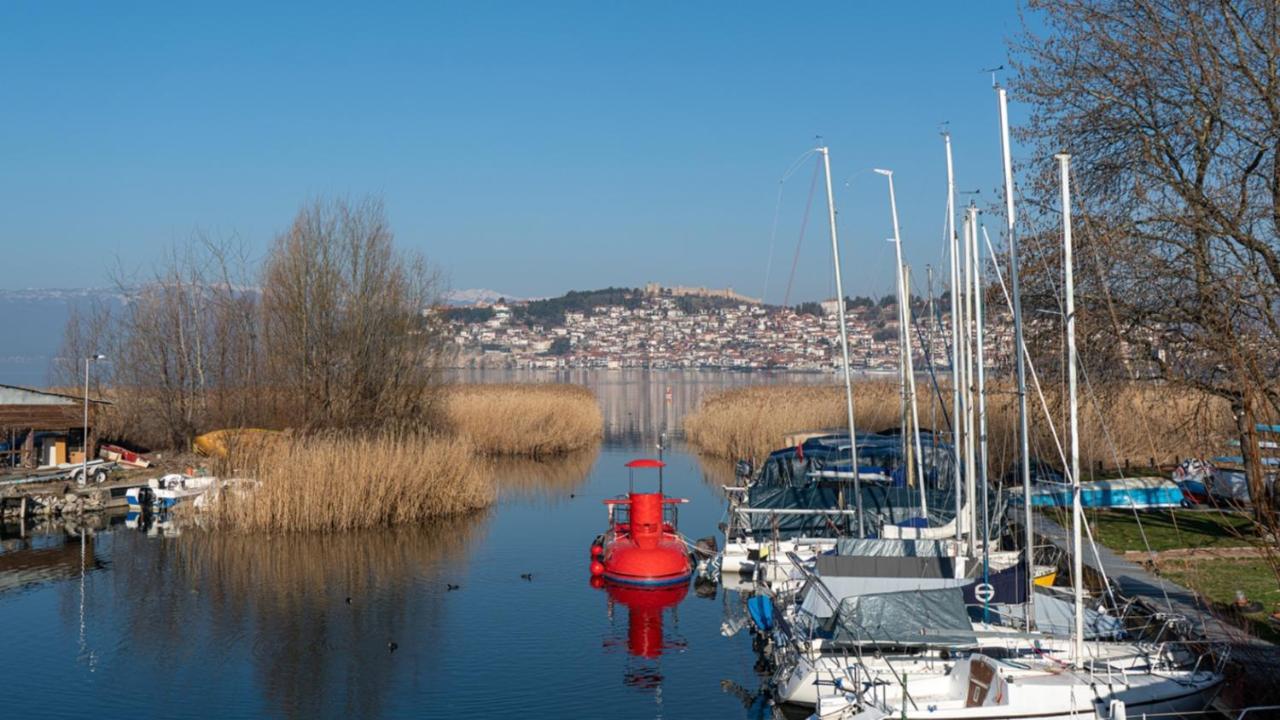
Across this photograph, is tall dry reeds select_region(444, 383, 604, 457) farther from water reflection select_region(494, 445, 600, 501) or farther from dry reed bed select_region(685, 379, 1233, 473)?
dry reed bed select_region(685, 379, 1233, 473)

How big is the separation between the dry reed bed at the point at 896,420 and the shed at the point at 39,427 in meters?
24.5

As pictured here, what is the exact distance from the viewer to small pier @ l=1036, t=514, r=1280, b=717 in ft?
48.5

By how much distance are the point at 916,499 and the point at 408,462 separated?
46.6 ft

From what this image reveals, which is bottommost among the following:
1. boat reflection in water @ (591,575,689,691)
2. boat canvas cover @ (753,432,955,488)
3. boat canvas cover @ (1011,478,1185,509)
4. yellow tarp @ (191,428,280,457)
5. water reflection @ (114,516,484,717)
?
boat reflection in water @ (591,575,689,691)

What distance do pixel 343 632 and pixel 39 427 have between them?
23520 millimetres

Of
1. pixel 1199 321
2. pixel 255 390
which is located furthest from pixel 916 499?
pixel 255 390

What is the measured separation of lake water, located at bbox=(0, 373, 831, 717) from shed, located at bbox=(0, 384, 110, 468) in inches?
301

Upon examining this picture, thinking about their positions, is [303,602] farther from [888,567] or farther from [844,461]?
[844,461]

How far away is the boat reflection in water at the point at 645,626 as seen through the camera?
20467 millimetres

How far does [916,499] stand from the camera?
28703 millimetres

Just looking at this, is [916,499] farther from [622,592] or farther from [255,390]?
[255,390]

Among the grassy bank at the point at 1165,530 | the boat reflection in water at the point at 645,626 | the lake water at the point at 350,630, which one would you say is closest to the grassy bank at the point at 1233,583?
the grassy bank at the point at 1165,530

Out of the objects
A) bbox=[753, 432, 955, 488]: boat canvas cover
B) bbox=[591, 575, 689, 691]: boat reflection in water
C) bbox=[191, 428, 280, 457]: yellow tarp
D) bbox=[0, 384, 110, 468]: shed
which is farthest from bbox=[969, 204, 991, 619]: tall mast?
bbox=[0, 384, 110, 468]: shed

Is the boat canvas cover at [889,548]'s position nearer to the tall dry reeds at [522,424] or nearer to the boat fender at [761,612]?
the boat fender at [761,612]
